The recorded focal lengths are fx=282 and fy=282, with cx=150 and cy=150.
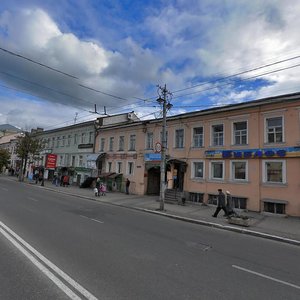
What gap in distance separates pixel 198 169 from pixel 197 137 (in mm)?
2724

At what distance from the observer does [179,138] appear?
1005 inches

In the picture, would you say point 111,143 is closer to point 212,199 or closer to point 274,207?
point 212,199

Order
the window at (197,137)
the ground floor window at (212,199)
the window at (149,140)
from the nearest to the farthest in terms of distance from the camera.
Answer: the ground floor window at (212,199) < the window at (197,137) < the window at (149,140)

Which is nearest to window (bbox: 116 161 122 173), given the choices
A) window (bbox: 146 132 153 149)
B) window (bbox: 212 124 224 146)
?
window (bbox: 146 132 153 149)

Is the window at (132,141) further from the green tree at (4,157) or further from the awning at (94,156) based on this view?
the green tree at (4,157)

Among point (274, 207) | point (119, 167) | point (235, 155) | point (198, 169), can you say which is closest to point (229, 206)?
point (274, 207)

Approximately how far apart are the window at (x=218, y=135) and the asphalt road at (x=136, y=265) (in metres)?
12.4

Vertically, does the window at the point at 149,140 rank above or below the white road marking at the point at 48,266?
above

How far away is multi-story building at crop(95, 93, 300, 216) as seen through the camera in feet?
59.3

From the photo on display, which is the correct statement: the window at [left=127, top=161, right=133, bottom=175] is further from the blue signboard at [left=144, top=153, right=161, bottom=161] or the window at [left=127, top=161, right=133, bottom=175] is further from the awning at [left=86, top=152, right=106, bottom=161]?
the awning at [left=86, top=152, right=106, bottom=161]

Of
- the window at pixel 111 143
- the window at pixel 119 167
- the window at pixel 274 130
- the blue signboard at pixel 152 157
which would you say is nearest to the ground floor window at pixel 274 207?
the window at pixel 274 130

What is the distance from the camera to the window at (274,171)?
1828 centimetres

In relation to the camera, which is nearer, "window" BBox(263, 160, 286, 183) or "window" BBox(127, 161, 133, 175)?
"window" BBox(263, 160, 286, 183)

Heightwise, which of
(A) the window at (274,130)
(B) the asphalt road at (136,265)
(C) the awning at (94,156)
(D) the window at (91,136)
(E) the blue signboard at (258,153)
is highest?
(D) the window at (91,136)
